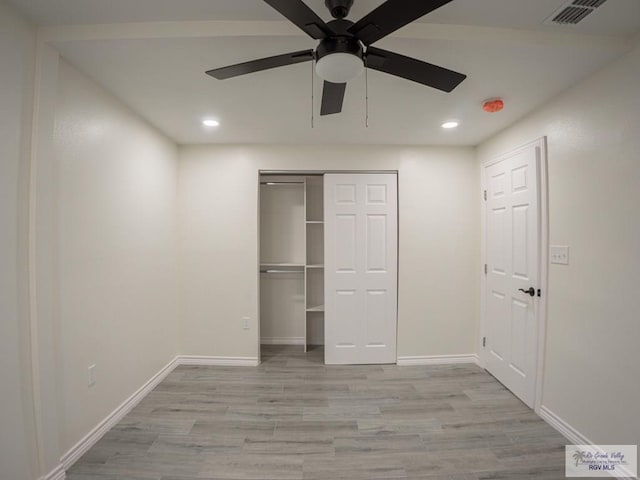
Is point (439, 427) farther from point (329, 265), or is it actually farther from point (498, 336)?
point (329, 265)

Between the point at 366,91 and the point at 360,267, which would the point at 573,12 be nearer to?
the point at 366,91

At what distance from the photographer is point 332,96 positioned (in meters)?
1.45

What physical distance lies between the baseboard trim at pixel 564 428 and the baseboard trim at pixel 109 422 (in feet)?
10.4

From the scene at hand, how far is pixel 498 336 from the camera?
261cm

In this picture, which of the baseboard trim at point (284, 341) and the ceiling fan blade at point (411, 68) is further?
the baseboard trim at point (284, 341)

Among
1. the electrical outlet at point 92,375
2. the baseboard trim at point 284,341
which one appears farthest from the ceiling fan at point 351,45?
the baseboard trim at point 284,341

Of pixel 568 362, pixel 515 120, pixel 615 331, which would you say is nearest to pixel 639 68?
pixel 515 120

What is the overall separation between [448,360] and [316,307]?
5.19 ft

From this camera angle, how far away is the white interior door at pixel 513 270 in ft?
7.18

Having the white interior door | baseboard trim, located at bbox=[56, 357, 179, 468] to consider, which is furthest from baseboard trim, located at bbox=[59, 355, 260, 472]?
the white interior door

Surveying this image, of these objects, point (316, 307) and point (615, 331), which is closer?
point (615, 331)

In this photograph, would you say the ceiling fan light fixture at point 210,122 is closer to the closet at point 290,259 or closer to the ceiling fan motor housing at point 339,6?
the closet at point 290,259

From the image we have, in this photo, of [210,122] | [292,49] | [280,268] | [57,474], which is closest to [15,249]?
[57,474]

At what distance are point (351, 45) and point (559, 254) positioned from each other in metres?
2.03
